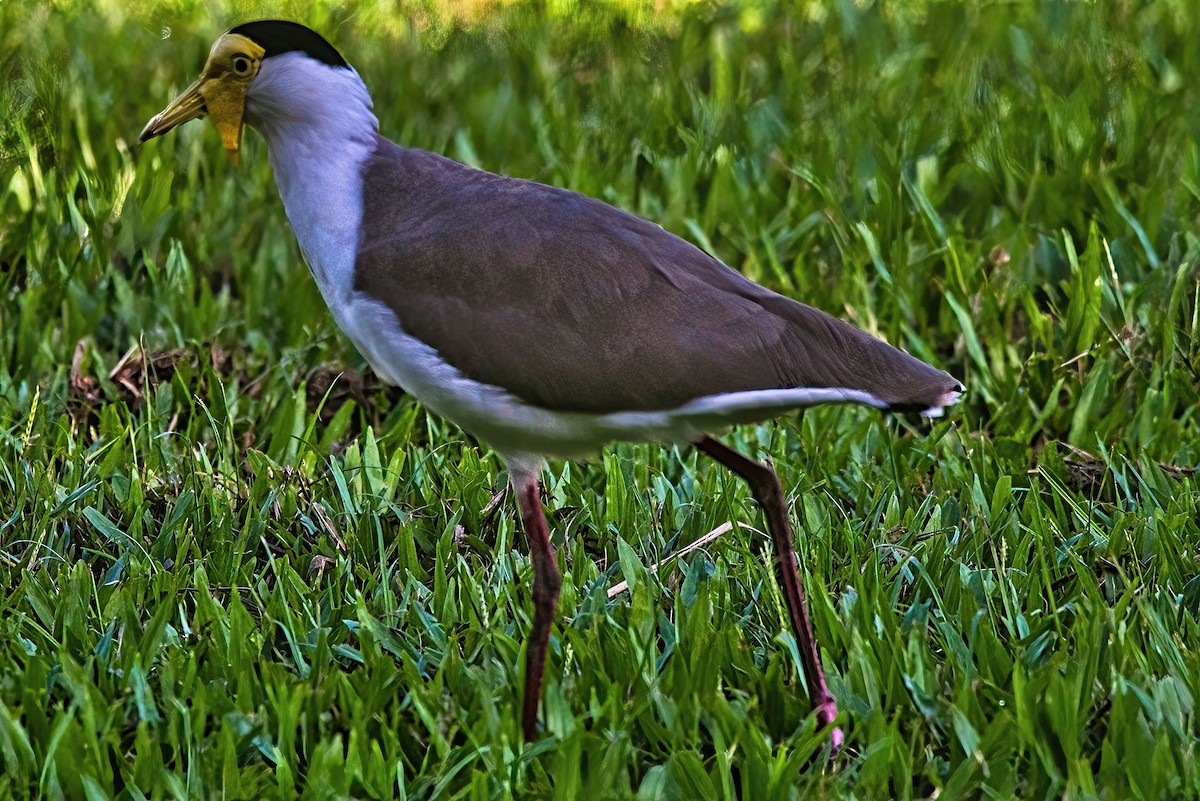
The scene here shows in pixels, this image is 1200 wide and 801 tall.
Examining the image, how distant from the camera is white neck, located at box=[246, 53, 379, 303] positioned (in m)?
3.25

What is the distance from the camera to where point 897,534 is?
12.8 feet

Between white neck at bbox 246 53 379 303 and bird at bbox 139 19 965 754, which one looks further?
white neck at bbox 246 53 379 303

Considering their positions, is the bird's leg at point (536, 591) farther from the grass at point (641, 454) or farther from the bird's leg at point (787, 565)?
the bird's leg at point (787, 565)

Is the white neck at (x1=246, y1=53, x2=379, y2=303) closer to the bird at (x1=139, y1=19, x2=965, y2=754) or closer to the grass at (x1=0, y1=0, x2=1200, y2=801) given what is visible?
the bird at (x1=139, y1=19, x2=965, y2=754)

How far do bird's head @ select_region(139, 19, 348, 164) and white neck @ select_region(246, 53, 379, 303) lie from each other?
0.02 metres


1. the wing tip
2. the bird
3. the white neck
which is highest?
the white neck

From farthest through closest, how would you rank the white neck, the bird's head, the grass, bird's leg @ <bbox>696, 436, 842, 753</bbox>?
the bird's head, the white neck, bird's leg @ <bbox>696, 436, 842, 753</bbox>, the grass

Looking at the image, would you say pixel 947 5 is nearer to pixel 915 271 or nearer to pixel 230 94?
pixel 915 271

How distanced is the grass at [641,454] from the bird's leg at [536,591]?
77 millimetres

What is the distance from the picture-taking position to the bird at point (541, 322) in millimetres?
3055

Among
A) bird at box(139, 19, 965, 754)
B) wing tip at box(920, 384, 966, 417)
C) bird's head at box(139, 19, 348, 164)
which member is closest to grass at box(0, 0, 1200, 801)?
bird at box(139, 19, 965, 754)

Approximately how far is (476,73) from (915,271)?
7.70 feet

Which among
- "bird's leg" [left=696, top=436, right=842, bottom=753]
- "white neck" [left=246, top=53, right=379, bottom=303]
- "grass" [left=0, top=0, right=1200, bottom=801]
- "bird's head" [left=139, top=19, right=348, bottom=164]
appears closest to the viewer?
"grass" [left=0, top=0, right=1200, bottom=801]

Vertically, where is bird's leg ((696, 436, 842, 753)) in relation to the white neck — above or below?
below
